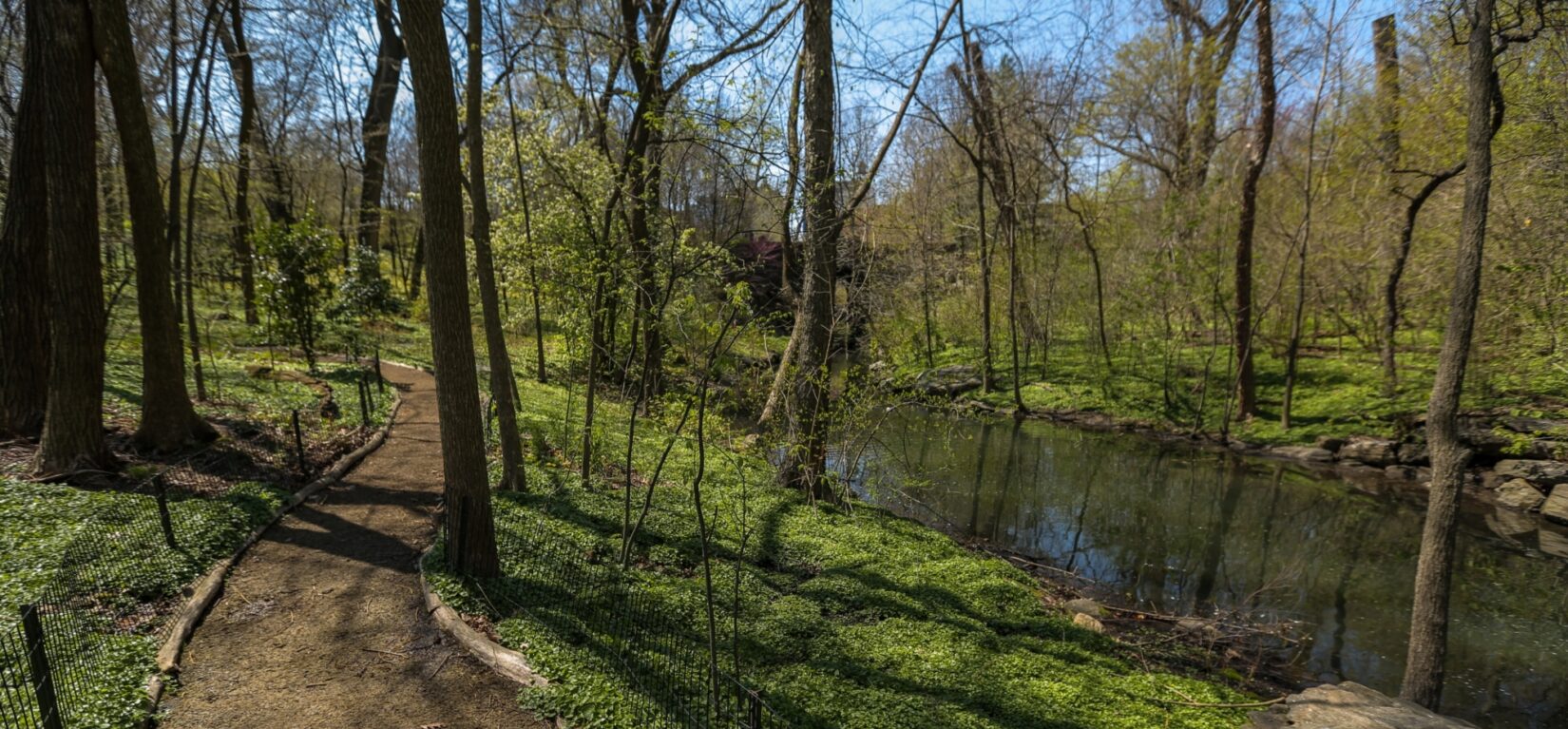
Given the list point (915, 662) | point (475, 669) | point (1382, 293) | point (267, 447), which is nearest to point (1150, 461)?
point (1382, 293)

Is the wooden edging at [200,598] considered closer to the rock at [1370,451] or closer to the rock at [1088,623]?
the rock at [1088,623]

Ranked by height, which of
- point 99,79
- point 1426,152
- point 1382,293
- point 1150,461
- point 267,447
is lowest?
point 1150,461

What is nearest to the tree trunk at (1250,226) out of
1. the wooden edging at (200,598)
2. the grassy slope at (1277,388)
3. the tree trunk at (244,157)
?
the grassy slope at (1277,388)

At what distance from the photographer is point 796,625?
577cm

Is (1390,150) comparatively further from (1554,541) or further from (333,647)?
(333,647)

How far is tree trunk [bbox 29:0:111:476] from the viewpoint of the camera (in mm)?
6605

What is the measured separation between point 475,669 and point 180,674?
5.82 feet

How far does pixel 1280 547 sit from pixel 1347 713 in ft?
22.5

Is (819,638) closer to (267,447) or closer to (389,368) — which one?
(267,447)

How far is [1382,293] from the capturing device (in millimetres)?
15625

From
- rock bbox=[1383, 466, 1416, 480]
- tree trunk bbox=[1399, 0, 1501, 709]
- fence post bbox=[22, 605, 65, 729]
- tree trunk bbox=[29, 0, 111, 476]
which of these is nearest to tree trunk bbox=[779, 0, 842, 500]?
tree trunk bbox=[1399, 0, 1501, 709]

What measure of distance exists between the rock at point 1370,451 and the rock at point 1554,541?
3.33m

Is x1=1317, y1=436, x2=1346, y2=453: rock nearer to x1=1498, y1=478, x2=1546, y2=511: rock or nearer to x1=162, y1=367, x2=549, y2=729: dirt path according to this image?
x1=1498, y1=478, x2=1546, y2=511: rock

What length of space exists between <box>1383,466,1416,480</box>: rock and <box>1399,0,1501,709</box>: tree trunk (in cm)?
1160
